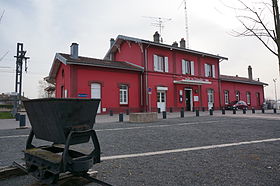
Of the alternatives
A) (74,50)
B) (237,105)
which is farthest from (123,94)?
(237,105)

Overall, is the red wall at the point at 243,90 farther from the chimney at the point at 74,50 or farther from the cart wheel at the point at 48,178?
the cart wheel at the point at 48,178

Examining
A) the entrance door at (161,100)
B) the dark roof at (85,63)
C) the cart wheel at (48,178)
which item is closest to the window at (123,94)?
the dark roof at (85,63)

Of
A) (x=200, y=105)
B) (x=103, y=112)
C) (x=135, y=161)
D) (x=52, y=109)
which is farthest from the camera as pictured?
(x=200, y=105)

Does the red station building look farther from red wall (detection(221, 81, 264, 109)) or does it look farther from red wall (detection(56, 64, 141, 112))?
red wall (detection(221, 81, 264, 109))

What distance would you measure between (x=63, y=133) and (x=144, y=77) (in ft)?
50.3

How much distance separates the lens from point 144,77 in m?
17.3

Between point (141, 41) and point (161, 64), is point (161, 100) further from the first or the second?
point (141, 41)

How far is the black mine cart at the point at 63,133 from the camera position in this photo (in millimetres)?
2002

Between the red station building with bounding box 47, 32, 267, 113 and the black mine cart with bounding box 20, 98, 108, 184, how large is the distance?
1204 cm

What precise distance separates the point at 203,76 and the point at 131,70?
32.0 ft

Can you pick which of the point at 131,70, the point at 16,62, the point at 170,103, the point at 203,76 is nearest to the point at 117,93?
the point at 131,70

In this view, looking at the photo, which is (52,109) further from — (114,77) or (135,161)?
(114,77)

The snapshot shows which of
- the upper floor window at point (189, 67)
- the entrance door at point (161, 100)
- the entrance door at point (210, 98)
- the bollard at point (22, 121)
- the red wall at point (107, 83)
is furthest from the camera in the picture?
the entrance door at point (210, 98)

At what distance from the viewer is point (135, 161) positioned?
10.6 feet
